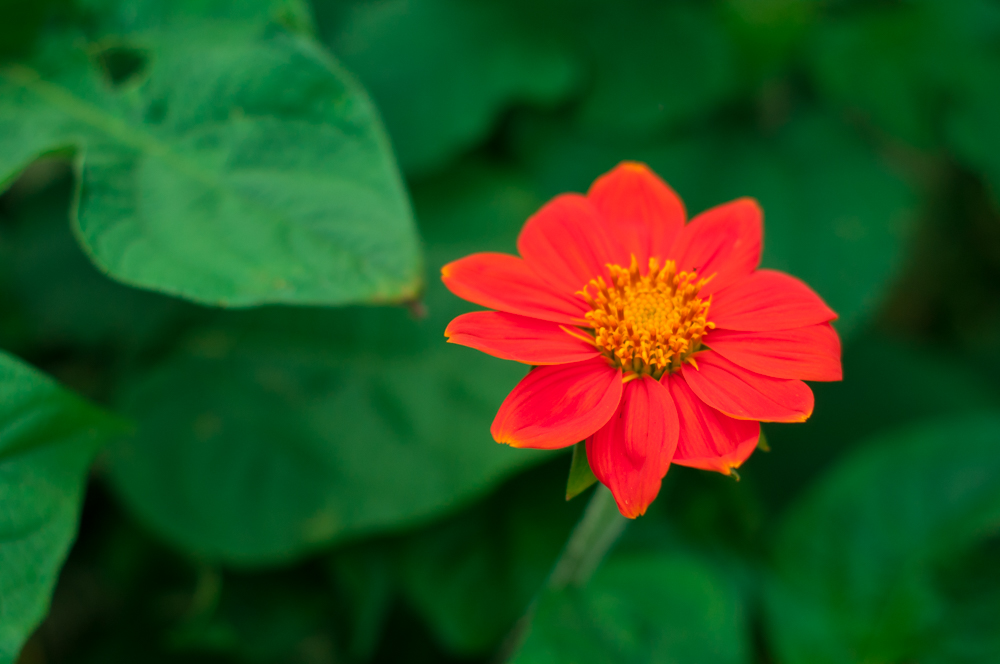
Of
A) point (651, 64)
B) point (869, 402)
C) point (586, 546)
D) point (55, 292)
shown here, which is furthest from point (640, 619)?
point (55, 292)

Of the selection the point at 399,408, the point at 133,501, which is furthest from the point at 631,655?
the point at 133,501

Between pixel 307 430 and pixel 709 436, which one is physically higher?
pixel 709 436

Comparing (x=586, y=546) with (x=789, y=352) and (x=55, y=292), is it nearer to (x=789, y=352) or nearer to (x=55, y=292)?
(x=789, y=352)

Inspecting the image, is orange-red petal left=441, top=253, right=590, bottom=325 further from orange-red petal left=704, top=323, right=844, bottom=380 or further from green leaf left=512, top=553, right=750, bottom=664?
green leaf left=512, top=553, right=750, bottom=664

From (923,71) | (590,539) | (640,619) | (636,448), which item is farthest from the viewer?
(923,71)

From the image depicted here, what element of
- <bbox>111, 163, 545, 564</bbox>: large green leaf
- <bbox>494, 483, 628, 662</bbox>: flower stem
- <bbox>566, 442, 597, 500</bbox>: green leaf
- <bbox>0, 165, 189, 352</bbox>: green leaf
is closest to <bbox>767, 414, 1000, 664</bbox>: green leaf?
<bbox>494, 483, 628, 662</bbox>: flower stem

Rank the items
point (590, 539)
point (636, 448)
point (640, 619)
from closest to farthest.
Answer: point (636, 448) < point (590, 539) < point (640, 619)

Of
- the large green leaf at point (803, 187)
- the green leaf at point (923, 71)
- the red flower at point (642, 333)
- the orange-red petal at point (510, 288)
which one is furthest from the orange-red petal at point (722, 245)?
the green leaf at point (923, 71)
